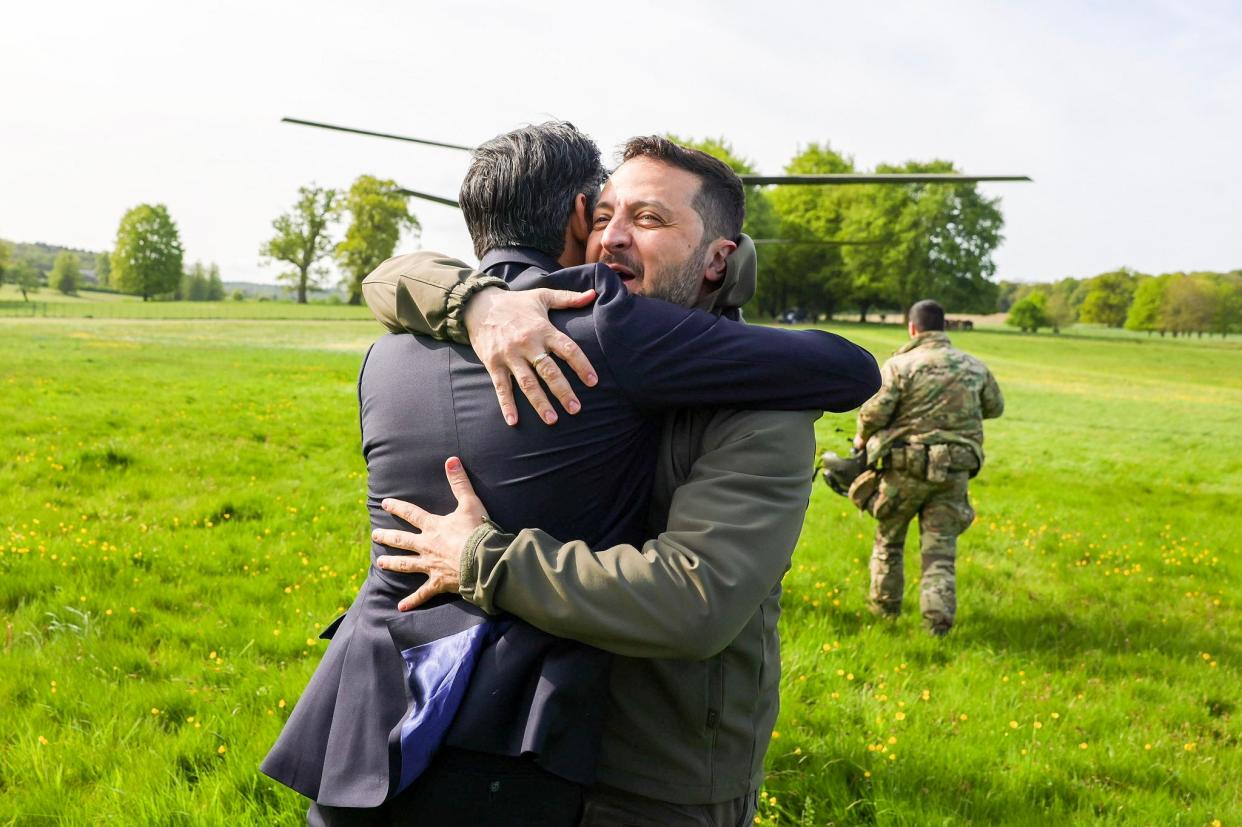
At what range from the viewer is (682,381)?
160 centimetres

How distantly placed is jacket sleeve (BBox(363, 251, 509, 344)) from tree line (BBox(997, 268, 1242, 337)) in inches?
1364

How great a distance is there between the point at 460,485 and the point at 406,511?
17 centimetres

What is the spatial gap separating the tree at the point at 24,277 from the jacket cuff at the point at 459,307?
3859cm

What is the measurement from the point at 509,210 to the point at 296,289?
6692 centimetres

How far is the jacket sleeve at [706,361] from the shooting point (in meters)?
1.59

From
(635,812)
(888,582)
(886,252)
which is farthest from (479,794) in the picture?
(886,252)

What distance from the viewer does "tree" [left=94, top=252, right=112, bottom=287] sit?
2400 inches

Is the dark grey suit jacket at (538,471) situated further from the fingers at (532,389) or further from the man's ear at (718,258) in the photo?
the man's ear at (718,258)

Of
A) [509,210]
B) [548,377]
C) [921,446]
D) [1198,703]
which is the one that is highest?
[509,210]

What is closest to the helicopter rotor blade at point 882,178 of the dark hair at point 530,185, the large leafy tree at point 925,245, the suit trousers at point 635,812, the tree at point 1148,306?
the dark hair at point 530,185

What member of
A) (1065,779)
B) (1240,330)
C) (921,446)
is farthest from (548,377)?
(1240,330)

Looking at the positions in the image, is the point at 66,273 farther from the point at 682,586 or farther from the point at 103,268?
the point at 682,586

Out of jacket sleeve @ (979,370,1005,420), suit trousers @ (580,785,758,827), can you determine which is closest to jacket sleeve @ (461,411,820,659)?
suit trousers @ (580,785,758,827)

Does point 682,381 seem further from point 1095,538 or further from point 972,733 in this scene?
point 1095,538
